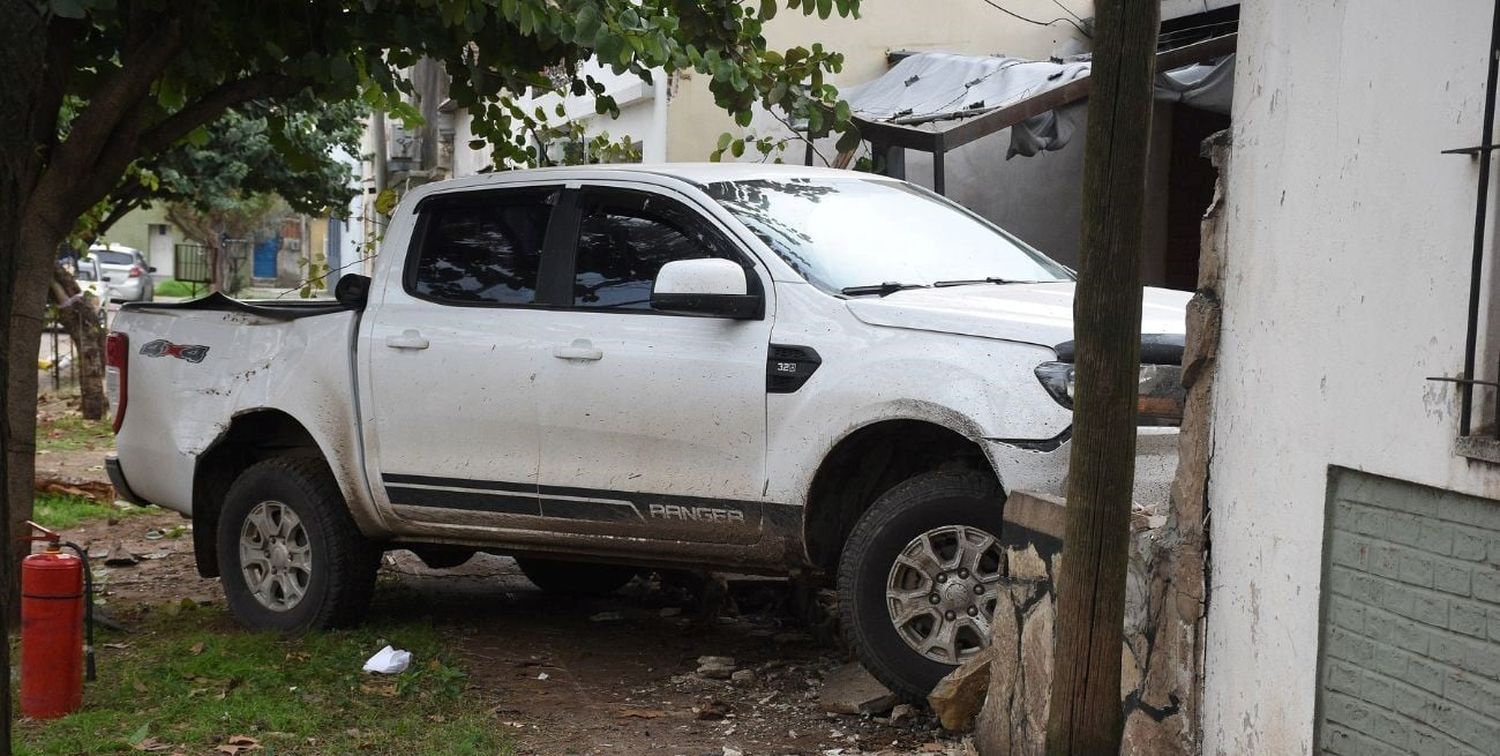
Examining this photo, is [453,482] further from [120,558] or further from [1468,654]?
[1468,654]

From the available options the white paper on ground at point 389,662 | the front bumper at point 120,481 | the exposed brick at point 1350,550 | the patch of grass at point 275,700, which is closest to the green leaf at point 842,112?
the patch of grass at point 275,700

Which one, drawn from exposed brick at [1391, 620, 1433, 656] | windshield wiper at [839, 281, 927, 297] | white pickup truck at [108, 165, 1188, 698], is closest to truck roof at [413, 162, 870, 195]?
white pickup truck at [108, 165, 1188, 698]

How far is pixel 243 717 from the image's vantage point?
5695 millimetres

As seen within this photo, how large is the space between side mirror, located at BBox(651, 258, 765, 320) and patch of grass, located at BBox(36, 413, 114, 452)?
9944 mm

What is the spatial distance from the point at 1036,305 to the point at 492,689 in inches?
101

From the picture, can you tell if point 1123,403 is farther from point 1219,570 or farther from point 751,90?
point 751,90

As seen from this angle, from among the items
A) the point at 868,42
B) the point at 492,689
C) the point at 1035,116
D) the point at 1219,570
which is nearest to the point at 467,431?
the point at 492,689

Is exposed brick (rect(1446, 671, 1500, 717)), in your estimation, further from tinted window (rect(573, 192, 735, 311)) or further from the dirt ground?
tinted window (rect(573, 192, 735, 311))

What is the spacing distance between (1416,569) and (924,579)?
6.87ft

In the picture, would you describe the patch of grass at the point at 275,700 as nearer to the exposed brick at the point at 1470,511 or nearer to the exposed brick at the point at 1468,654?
the exposed brick at the point at 1468,654

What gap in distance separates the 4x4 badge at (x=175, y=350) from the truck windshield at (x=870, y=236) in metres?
2.63

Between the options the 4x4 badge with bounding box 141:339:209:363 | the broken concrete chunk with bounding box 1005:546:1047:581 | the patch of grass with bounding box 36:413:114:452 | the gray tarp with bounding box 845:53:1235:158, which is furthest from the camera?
the patch of grass with bounding box 36:413:114:452

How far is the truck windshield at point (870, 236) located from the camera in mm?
5816

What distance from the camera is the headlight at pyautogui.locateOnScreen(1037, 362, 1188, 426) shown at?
485 cm
